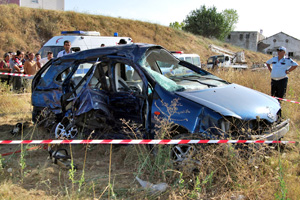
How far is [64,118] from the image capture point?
5.02 meters

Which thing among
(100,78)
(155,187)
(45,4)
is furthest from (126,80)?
(45,4)

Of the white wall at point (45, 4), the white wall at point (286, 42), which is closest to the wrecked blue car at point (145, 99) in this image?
the white wall at point (45, 4)

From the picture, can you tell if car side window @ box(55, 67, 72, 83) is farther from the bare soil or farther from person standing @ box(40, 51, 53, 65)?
person standing @ box(40, 51, 53, 65)

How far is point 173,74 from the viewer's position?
16.0 feet

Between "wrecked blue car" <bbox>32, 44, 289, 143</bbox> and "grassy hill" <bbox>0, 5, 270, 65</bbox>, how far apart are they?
18240mm

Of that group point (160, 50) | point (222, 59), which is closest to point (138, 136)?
point (160, 50)

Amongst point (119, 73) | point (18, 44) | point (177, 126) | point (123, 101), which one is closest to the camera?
point (177, 126)

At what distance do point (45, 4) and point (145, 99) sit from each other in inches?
1266

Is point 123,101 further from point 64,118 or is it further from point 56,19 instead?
point 56,19

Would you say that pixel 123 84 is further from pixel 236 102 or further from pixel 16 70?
pixel 16 70

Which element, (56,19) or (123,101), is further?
(56,19)

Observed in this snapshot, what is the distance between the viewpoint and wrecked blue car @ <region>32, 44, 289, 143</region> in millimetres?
3480

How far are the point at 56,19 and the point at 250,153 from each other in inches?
1033

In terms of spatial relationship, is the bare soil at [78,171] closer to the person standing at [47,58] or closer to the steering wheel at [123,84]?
the steering wheel at [123,84]
